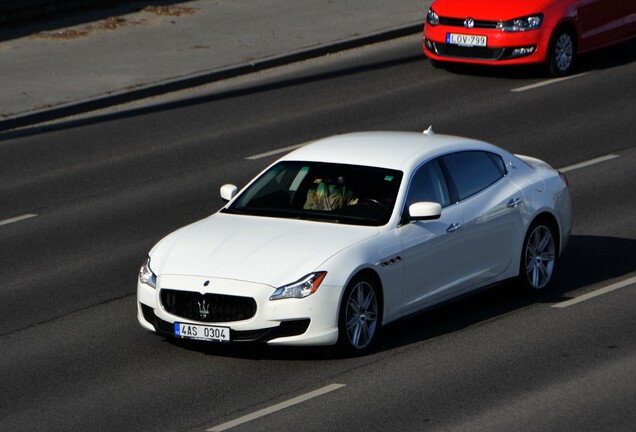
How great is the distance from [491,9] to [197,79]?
4.60 metres

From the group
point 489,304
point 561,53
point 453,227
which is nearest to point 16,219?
point 489,304

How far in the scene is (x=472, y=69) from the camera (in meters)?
22.5

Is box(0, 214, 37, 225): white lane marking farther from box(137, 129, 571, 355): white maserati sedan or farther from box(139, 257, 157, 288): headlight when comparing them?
box(139, 257, 157, 288): headlight

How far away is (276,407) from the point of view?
31.1 ft

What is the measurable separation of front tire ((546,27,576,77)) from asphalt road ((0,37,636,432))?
330 mm

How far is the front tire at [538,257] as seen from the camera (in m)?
12.2

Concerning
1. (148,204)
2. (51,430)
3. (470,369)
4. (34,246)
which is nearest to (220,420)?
(51,430)

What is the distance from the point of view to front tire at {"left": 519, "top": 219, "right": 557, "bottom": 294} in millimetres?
12227

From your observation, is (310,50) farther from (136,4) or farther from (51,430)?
(51,430)

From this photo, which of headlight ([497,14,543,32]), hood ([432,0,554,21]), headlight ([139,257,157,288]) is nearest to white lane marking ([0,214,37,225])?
headlight ([139,257,157,288])

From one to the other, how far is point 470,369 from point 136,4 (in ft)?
60.5

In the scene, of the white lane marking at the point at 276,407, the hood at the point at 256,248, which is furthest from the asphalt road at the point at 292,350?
the hood at the point at 256,248

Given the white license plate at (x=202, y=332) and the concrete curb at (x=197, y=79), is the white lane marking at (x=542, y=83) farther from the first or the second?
the white license plate at (x=202, y=332)

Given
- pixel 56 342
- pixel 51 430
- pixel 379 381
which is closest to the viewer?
pixel 51 430
